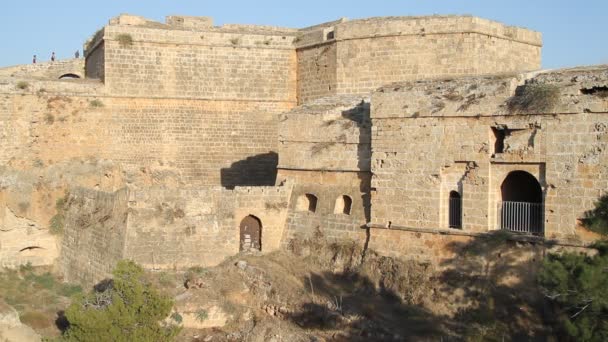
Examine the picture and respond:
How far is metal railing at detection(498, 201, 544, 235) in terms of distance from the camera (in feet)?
46.6

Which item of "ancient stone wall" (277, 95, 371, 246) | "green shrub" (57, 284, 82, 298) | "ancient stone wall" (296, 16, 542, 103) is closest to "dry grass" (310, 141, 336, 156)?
"ancient stone wall" (277, 95, 371, 246)

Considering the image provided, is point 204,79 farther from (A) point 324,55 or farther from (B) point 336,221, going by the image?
(B) point 336,221

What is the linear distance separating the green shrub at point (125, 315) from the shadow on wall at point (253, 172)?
740cm

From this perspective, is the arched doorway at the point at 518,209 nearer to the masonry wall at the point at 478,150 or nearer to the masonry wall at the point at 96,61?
the masonry wall at the point at 478,150

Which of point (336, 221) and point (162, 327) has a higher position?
point (336, 221)

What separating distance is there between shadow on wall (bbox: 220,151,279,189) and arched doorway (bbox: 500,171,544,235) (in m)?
7.80

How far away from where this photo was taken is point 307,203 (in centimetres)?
1752

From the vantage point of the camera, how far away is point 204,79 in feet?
70.1

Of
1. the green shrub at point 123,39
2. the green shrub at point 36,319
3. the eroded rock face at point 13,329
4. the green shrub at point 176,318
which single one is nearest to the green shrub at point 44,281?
the green shrub at point 36,319

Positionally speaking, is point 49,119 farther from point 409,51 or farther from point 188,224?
point 409,51

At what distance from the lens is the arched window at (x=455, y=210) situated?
15.0 m

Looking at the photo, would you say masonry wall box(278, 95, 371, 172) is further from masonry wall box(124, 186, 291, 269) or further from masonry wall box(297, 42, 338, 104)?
masonry wall box(297, 42, 338, 104)

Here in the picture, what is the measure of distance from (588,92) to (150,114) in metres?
11.9

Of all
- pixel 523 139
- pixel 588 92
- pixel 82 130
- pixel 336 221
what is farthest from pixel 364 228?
pixel 82 130
